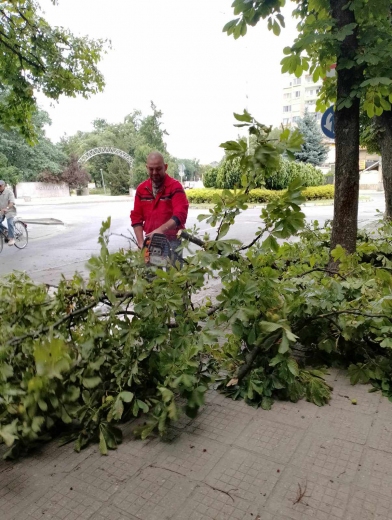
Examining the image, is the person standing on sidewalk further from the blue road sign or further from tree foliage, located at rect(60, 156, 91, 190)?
tree foliage, located at rect(60, 156, 91, 190)

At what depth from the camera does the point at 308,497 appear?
2.01 m

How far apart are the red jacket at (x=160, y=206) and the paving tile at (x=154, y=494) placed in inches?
89.8

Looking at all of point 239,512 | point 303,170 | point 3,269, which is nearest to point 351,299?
point 239,512

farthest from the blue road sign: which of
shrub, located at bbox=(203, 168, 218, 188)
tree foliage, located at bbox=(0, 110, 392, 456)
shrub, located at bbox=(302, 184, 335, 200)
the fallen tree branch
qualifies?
shrub, located at bbox=(203, 168, 218, 188)

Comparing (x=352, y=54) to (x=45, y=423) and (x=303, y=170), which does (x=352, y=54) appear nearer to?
(x=45, y=423)

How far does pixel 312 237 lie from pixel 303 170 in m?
27.0

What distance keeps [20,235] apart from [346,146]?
32.7ft

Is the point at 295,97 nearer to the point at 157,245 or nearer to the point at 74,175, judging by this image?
the point at 74,175

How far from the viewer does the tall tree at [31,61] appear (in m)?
6.81

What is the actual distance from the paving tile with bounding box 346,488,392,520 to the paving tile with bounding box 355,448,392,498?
0.04 meters

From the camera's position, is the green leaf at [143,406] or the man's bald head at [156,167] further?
the man's bald head at [156,167]

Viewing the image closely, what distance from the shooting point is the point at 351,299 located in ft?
10.9

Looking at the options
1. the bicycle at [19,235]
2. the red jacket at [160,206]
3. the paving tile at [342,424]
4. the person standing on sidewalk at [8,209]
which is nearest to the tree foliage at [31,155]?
the bicycle at [19,235]

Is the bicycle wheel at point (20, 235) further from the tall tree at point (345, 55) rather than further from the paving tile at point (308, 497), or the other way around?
the paving tile at point (308, 497)
